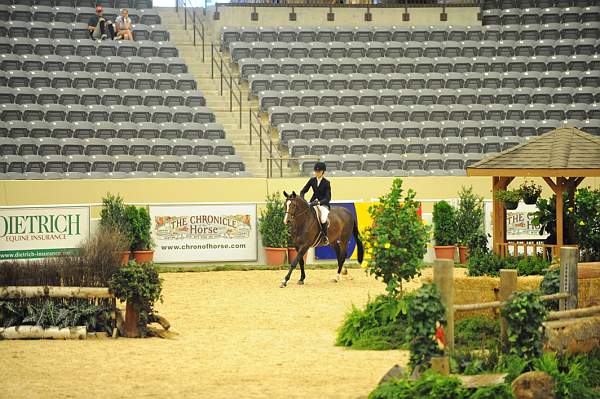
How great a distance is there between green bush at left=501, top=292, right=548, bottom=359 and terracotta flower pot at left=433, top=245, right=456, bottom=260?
641 inches

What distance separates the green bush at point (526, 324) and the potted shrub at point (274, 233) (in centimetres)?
1564

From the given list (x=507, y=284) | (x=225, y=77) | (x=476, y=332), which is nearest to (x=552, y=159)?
(x=476, y=332)

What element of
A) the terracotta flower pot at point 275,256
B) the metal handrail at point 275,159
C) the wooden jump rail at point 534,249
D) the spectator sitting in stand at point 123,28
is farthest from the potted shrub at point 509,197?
the spectator sitting in stand at point 123,28

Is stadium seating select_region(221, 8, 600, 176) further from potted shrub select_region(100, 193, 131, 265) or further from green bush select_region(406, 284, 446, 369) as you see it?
green bush select_region(406, 284, 446, 369)

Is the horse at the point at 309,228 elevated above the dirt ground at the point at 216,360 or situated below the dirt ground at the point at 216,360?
above

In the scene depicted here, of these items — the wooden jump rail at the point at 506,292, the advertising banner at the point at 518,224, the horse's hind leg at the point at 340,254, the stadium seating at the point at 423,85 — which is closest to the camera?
the wooden jump rail at the point at 506,292

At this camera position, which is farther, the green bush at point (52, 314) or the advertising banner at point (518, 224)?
the advertising banner at point (518, 224)

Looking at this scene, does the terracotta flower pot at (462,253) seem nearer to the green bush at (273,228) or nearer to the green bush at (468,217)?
the green bush at (468,217)

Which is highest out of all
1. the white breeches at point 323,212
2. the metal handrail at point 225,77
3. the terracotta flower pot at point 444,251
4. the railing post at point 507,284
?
the metal handrail at point 225,77

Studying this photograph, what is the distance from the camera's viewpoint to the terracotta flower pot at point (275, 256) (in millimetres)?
26497

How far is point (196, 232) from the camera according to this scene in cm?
2623

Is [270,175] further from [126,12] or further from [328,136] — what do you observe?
[126,12]

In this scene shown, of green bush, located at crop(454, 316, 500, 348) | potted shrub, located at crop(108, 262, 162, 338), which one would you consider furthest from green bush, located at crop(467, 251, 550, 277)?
potted shrub, located at crop(108, 262, 162, 338)

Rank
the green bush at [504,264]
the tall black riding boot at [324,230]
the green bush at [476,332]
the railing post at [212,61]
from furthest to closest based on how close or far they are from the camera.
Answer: the railing post at [212,61] → the tall black riding boot at [324,230] → the green bush at [504,264] → the green bush at [476,332]
